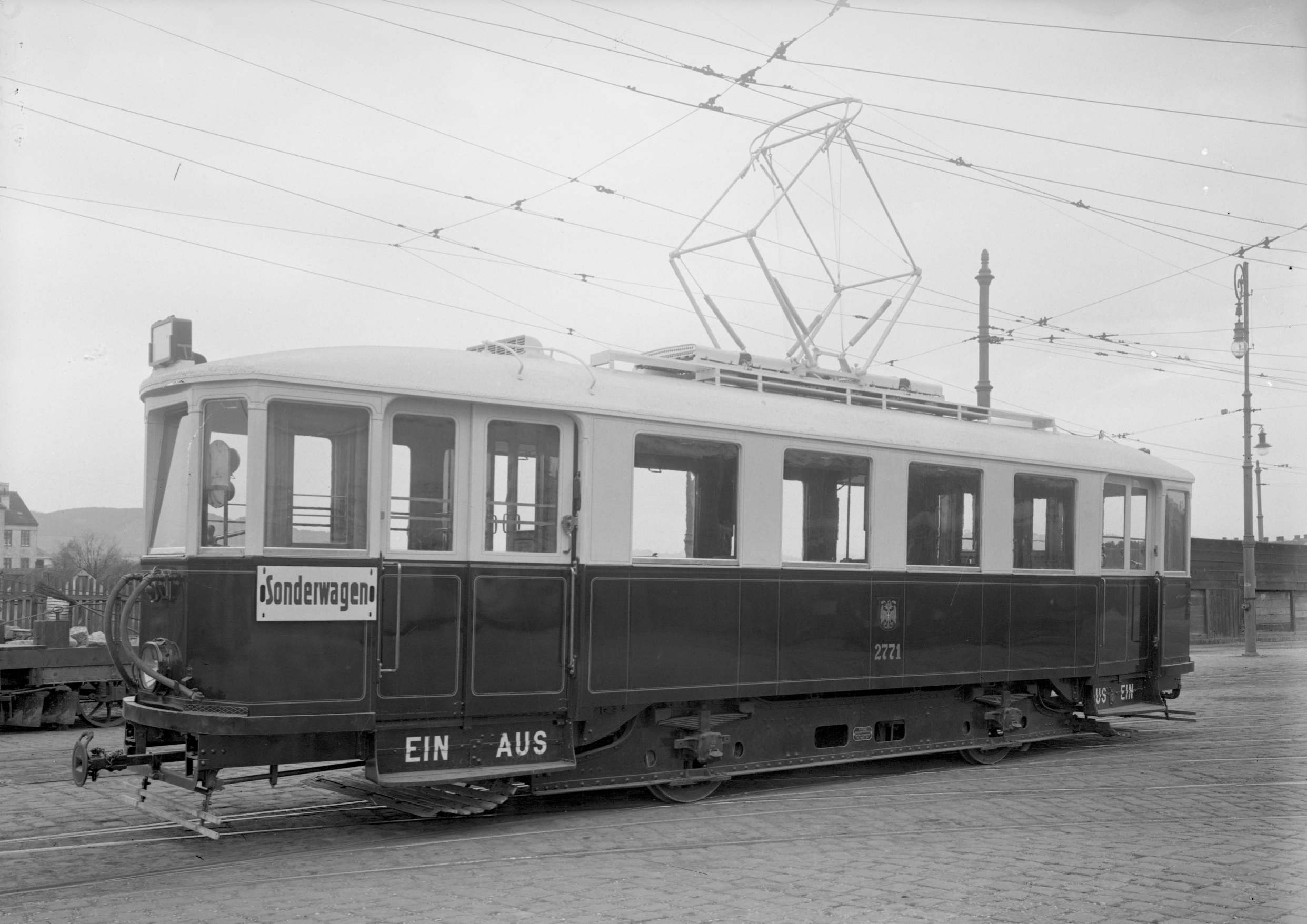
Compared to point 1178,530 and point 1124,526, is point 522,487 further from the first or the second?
point 1178,530

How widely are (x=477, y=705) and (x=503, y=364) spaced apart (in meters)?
2.36

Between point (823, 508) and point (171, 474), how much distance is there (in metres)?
5.07

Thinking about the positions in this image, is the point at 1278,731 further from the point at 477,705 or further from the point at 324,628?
the point at 324,628

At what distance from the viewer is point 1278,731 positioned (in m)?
13.3

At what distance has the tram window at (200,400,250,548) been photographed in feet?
24.7

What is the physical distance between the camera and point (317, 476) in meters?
7.70

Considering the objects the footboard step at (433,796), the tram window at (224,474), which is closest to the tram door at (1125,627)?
the footboard step at (433,796)

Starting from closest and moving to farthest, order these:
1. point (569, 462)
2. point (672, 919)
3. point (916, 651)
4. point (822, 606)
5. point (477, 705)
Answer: point (672, 919) < point (477, 705) < point (569, 462) < point (822, 606) < point (916, 651)

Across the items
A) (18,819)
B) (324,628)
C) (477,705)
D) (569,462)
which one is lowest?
(18,819)

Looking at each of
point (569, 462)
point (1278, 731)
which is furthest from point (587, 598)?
point (1278, 731)

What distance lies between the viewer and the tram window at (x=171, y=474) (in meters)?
7.77

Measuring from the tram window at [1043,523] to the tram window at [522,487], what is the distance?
16.8 feet

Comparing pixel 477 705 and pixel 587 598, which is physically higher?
pixel 587 598

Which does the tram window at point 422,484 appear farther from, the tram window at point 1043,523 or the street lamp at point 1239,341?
the street lamp at point 1239,341
